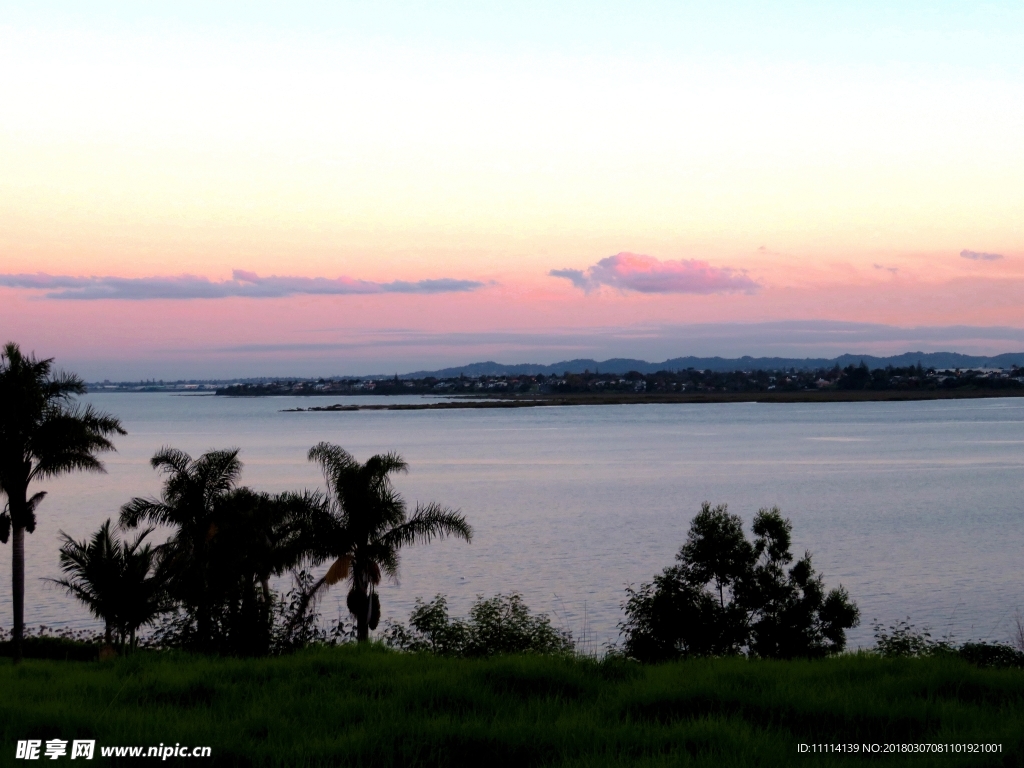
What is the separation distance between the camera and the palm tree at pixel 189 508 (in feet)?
86.3

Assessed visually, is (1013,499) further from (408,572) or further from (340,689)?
(340,689)

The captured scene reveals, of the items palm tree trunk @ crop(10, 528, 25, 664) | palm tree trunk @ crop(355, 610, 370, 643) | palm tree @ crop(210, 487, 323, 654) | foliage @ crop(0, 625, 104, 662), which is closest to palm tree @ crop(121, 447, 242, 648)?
palm tree @ crop(210, 487, 323, 654)

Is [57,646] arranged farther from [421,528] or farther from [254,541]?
[421,528]

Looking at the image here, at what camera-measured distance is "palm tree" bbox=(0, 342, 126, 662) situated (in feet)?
87.2

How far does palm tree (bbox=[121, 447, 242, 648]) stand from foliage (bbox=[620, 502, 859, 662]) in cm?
1104

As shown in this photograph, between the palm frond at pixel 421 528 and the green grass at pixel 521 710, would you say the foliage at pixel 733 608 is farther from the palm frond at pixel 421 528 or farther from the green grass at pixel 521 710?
the green grass at pixel 521 710

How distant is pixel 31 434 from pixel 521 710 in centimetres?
2176

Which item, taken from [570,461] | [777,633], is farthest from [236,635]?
[570,461]

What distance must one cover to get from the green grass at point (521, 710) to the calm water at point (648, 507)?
2133 centimetres

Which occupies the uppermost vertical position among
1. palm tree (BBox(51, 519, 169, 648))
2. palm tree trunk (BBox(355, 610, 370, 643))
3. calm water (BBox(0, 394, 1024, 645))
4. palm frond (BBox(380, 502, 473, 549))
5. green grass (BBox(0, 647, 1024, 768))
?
green grass (BBox(0, 647, 1024, 768))

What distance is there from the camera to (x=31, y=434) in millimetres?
26906

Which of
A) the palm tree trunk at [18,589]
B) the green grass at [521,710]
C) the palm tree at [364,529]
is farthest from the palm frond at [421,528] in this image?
the green grass at [521,710]

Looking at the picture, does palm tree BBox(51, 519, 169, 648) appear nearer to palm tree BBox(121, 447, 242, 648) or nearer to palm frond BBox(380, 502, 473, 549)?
palm tree BBox(121, 447, 242, 648)

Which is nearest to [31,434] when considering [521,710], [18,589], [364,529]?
[18,589]
